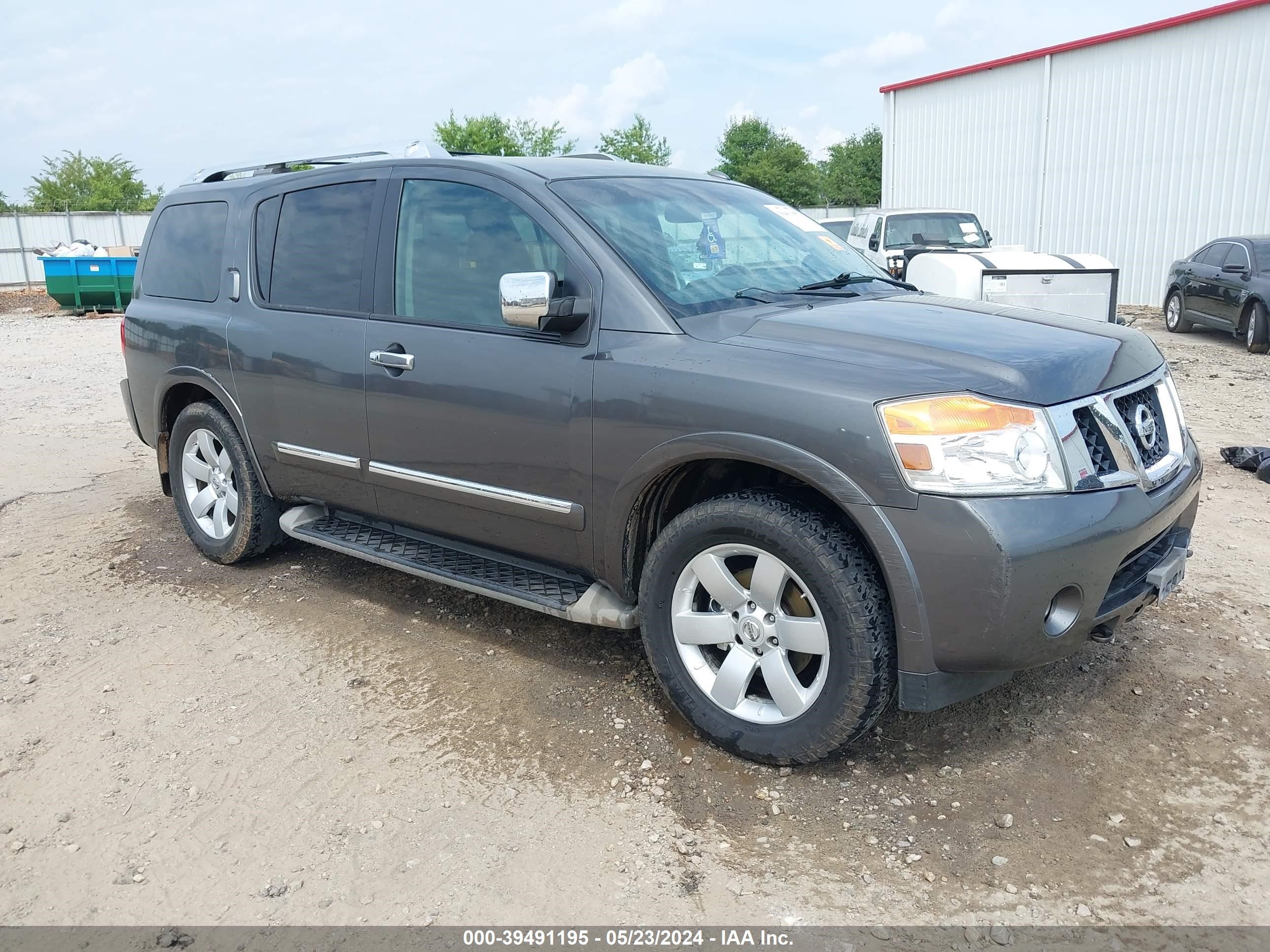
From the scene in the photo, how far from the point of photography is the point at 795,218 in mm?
4410

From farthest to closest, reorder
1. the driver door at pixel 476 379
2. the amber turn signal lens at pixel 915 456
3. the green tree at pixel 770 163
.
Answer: the green tree at pixel 770 163, the driver door at pixel 476 379, the amber turn signal lens at pixel 915 456

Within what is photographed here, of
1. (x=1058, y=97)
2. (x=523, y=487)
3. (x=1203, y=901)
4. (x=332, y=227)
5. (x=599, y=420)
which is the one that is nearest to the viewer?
(x=1203, y=901)

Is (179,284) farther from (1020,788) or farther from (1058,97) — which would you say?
(1058,97)

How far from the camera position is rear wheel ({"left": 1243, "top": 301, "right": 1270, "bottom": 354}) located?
12.1 metres

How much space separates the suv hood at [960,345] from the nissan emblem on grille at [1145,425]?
11 cm

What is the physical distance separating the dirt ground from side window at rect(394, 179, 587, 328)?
4.52ft

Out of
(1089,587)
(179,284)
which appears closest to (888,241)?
(179,284)

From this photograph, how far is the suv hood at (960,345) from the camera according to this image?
9.42 ft

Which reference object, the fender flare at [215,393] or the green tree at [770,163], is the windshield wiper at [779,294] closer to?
the fender flare at [215,393]

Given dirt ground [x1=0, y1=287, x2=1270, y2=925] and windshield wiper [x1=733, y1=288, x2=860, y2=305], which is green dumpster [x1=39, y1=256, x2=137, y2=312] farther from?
windshield wiper [x1=733, y1=288, x2=860, y2=305]

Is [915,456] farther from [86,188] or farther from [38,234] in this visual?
[86,188]

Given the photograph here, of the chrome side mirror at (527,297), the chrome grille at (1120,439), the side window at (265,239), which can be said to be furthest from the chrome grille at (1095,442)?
the side window at (265,239)

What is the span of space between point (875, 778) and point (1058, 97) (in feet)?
72.9

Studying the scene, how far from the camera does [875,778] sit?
316 cm
